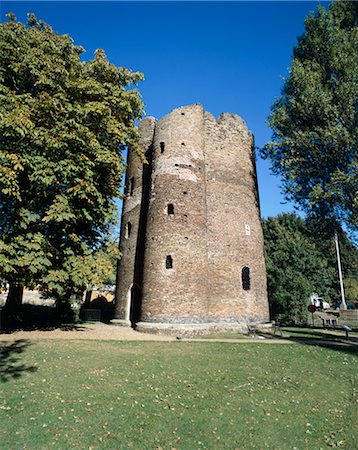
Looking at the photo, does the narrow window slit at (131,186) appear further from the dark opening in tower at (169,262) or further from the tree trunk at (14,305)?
the tree trunk at (14,305)

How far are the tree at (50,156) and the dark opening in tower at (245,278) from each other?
911cm

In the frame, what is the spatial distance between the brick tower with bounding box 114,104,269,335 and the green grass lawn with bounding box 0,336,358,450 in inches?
222

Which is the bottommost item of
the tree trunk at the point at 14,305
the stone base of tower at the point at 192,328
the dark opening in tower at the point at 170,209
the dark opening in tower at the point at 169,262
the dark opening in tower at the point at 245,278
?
the stone base of tower at the point at 192,328

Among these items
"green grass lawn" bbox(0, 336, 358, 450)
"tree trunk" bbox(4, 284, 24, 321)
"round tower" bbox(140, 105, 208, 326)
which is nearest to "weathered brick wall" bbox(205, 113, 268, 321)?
"round tower" bbox(140, 105, 208, 326)

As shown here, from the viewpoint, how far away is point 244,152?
2094 centimetres

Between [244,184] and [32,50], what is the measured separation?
13706 millimetres

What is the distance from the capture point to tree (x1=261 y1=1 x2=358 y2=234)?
15.8m

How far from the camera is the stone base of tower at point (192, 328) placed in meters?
15.0

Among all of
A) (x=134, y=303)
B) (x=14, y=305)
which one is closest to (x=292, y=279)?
(x=134, y=303)

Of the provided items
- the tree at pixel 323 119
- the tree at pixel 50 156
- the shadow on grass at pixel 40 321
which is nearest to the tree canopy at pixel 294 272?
the tree at pixel 323 119

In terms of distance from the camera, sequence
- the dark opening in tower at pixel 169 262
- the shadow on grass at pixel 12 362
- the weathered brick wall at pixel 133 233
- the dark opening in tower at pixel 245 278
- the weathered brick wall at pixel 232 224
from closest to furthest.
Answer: the shadow on grass at pixel 12 362, the dark opening in tower at pixel 169 262, the weathered brick wall at pixel 232 224, the dark opening in tower at pixel 245 278, the weathered brick wall at pixel 133 233

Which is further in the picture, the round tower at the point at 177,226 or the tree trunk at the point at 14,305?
the round tower at the point at 177,226

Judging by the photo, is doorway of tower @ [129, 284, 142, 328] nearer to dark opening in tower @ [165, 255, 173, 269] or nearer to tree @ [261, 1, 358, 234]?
dark opening in tower @ [165, 255, 173, 269]

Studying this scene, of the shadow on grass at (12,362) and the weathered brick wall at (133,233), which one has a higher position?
the weathered brick wall at (133,233)
